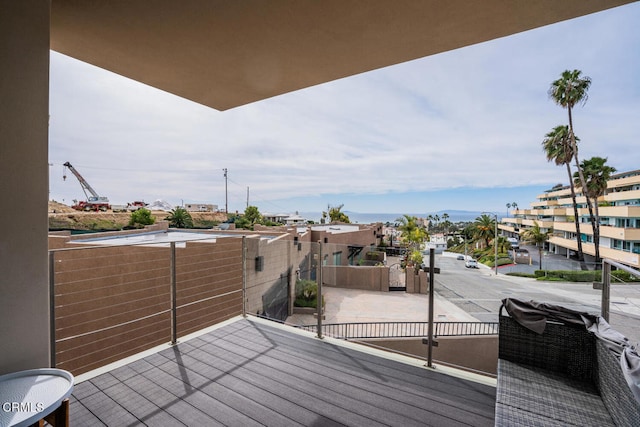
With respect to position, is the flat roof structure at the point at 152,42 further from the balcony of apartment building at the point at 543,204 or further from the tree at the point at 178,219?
the balcony of apartment building at the point at 543,204

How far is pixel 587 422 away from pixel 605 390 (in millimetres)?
239

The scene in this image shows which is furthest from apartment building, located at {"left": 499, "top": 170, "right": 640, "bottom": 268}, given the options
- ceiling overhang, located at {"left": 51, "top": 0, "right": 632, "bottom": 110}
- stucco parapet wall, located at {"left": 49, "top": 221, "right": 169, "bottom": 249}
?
stucco parapet wall, located at {"left": 49, "top": 221, "right": 169, "bottom": 249}

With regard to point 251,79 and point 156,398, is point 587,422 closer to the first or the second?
point 156,398

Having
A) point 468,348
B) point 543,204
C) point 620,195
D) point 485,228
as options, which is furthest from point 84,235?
point 543,204

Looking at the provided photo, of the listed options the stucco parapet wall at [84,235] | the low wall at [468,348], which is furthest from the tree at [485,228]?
the stucco parapet wall at [84,235]

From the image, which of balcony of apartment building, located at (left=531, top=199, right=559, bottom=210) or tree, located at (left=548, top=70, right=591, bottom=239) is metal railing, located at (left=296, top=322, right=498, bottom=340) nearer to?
tree, located at (left=548, top=70, right=591, bottom=239)

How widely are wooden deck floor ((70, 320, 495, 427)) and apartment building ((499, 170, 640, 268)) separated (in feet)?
61.7

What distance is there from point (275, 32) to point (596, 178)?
2712 cm

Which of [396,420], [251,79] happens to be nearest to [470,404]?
[396,420]

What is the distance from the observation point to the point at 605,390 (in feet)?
4.73

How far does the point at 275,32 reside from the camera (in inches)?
76.1

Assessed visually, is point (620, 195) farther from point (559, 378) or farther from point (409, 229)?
point (559, 378)

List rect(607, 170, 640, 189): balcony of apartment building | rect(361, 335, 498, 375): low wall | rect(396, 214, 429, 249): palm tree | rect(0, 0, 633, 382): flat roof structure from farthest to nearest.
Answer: rect(607, 170, 640, 189): balcony of apartment building, rect(396, 214, 429, 249): palm tree, rect(361, 335, 498, 375): low wall, rect(0, 0, 633, 382): flat roof structure

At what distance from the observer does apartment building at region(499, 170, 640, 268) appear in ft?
60.9
